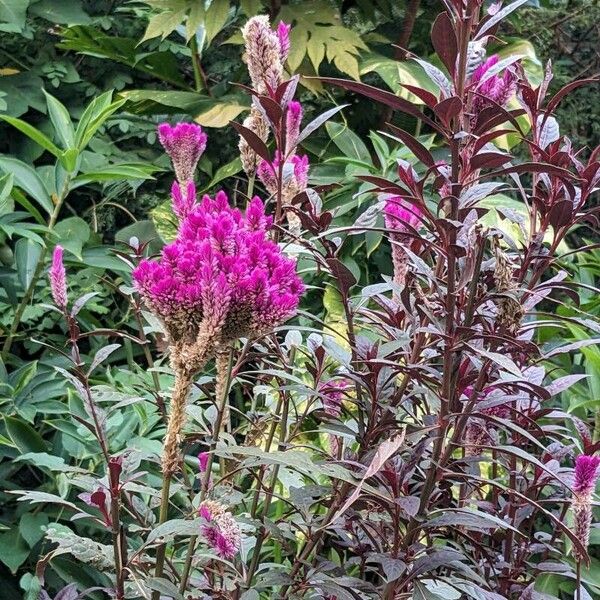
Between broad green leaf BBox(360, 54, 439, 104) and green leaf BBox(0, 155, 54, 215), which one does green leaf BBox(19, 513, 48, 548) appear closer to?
green leaf BBox(0, 155, 54, 215)

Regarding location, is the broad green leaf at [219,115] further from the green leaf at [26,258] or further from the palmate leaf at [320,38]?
the green leaf at [26,258]

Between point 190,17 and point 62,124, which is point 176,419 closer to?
point 62,124

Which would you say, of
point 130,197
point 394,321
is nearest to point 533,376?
point 394,321

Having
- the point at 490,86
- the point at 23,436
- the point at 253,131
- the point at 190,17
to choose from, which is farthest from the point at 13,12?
the point at 490,86

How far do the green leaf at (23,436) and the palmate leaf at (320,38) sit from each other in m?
1.23

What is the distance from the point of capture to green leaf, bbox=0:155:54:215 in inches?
69.2

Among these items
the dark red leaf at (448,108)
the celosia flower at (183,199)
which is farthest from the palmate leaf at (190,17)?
the dark red leaf at (448,108)

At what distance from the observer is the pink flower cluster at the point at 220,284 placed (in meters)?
0.68

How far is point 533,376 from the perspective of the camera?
92 cm

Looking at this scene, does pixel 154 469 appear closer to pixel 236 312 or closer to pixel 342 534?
pixel 342 534

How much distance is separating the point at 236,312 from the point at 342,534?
0.35 meters

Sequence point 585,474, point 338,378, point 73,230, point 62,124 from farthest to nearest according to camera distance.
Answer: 1. point 73,230
2. point 62,124
3. point 338,378
4. point 585,474

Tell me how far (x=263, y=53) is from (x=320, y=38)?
5.01 feet

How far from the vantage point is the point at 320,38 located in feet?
7.67
